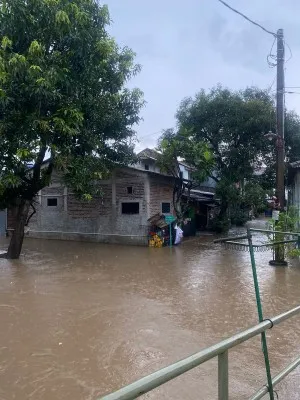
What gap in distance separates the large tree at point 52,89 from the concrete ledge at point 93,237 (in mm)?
4827

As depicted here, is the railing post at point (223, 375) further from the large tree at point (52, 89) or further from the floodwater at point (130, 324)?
the large tree at point (52, 89)

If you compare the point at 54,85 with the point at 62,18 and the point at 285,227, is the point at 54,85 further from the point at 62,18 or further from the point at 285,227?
the point at 285,227

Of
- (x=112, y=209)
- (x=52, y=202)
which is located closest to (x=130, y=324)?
(x=112, y=209)

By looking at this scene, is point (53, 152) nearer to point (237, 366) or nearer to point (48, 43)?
point (48, 43)

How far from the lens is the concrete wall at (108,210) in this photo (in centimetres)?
1566

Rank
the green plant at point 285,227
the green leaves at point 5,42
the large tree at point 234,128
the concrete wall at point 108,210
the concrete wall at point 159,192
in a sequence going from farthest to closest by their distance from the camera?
1. the large tree at point 234,128
2. the concrete wall at point 159,192
3. the concrete wall at point 108,210
4. the green plant at point 285,227
5. the green leaves at point 5,42

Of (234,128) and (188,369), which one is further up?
(234,128)

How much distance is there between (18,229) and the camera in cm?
1181

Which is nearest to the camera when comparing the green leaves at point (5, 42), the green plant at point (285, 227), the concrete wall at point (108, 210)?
the green leaves at point (5, 42)

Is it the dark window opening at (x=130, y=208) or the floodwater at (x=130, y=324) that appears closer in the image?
the floodwater at (x=130, y=324)

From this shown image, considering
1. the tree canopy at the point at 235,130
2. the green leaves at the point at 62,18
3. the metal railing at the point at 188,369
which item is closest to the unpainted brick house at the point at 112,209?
the tree canopy at the point at 235,130

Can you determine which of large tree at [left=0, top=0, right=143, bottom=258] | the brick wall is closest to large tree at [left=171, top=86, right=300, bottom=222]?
the brick wall

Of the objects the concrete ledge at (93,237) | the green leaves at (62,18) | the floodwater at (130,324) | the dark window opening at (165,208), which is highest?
the green leaves at (62,18)

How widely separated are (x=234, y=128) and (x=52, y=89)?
11.7m
